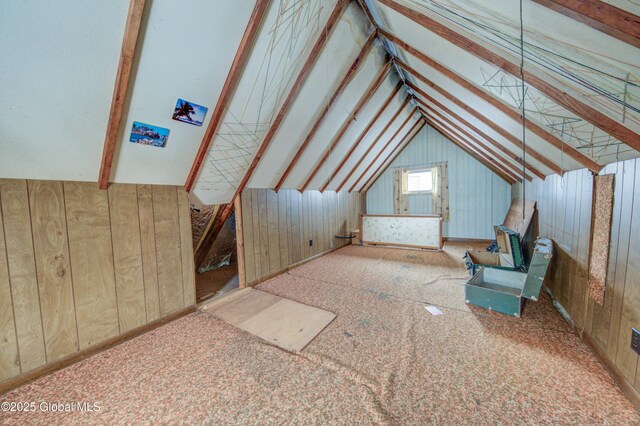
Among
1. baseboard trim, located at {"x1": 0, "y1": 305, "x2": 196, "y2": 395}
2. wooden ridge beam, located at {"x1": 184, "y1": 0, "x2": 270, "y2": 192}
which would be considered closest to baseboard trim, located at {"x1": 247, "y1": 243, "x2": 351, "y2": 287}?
baseboard trim, located at {"x1": 0, "y1": 305, "x2": 196, "y2": 395}

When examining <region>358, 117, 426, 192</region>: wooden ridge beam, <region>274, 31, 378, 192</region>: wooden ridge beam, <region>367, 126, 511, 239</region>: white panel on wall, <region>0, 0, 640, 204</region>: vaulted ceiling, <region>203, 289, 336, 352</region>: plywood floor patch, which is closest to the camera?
<region>0, 0, 640, 204</region>: vaulted ceiling

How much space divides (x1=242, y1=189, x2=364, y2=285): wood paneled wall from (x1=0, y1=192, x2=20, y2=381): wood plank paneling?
2.18 metres

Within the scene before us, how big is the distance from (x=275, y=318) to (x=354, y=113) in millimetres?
3221

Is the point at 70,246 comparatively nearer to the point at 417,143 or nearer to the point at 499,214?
the point at 417,143

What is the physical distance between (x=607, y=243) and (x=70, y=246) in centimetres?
442

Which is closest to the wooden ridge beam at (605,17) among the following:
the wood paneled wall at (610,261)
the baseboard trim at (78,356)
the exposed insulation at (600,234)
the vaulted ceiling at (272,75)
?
the vaulted ceiling at (272,75)

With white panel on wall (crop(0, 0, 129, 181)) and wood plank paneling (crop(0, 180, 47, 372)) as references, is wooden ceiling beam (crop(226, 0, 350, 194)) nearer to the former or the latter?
white panel on wall (crop(0, 0, 129, 181))

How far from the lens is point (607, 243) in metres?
1.75

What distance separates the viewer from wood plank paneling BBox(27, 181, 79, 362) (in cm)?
181

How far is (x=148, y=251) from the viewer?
2443 mm

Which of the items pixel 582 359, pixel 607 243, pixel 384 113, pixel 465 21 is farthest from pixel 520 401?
pixel 384 113

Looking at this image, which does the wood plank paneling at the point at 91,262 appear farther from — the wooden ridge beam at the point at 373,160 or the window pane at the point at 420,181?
the window pane at the point at 420,181

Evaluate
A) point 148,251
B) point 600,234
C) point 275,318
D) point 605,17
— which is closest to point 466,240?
point 600,234

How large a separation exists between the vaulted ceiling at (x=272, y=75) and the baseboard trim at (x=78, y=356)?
1.53m
